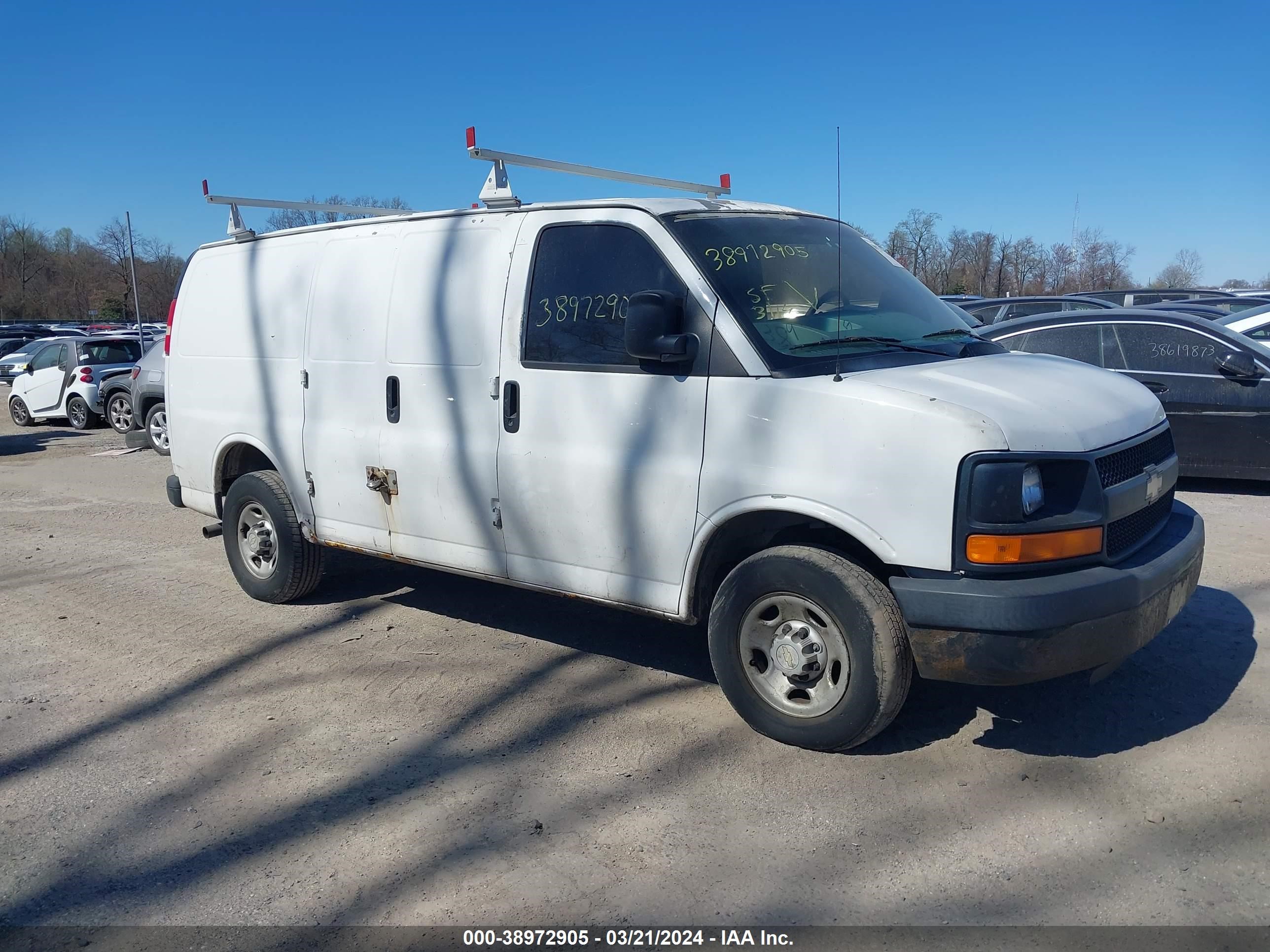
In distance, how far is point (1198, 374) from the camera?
859 centimetres

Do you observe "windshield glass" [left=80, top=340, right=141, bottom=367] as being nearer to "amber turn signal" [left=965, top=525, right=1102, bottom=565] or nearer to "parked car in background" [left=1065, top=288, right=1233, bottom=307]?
"parked car in background" [left=1065, top=288, right=1233, bottom=307]

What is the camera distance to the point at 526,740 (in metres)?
4.31

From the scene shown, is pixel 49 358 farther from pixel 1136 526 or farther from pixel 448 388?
pixel 1136 526

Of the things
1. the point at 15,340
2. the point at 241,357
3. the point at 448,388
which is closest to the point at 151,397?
the point at 241,357

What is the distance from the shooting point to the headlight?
3.49 m

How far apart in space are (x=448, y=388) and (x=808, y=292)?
1789 mm

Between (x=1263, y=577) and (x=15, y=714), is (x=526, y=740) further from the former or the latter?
(x=1263, y=577)

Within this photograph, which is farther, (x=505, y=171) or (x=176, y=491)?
(x=176, y=491)

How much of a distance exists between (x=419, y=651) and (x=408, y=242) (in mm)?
2153

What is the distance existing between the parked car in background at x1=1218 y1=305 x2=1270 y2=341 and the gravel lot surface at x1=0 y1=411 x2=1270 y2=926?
17.8ft

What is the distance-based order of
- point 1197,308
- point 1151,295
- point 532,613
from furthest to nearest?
1. point 1151,295
2. point 1197,308
3. point 532,613

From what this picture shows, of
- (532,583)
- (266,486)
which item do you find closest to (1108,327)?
(532,583)

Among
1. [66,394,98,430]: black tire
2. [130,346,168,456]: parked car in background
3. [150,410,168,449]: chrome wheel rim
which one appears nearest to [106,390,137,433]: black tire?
[66,394,98,430]: black tire

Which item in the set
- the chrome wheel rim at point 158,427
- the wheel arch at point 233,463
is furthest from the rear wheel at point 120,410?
the wheel arch at point 233,463
